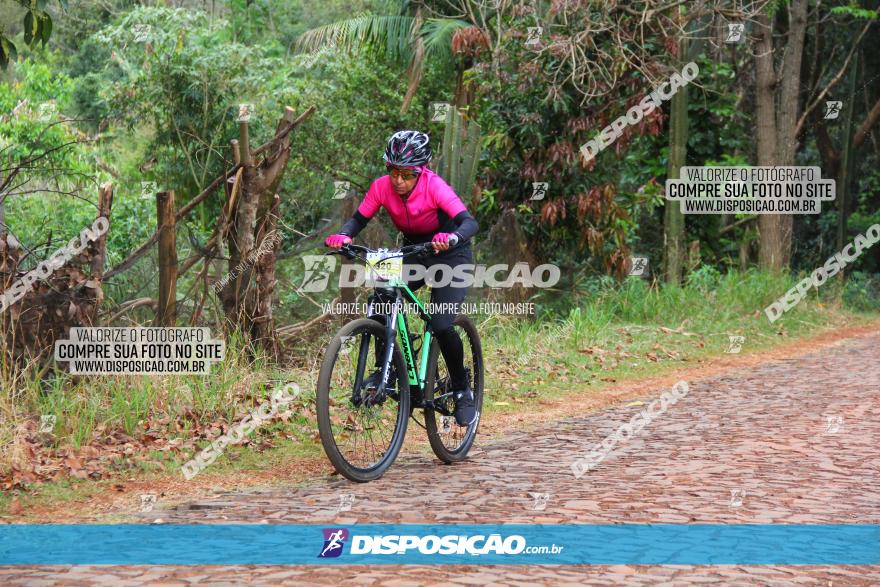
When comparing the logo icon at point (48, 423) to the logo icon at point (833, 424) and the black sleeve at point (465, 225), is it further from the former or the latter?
the logo icon at point (833, 424)

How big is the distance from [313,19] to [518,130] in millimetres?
22306

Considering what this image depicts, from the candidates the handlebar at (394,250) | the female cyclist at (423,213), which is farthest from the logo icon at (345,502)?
the handlebar at (394,250)

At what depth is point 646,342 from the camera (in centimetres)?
1466

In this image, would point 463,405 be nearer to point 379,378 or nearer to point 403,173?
Result: point 379,378

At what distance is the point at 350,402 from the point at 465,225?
1.43 metres

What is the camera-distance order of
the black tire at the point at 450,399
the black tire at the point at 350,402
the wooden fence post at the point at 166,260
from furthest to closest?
the wooden fence post at the point at 166,260, the black tire at the point at 450,399, the black tire at the point at 350,402

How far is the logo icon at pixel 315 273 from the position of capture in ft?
39.5

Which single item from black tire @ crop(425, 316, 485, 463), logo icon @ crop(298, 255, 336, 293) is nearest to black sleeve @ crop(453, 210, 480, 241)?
black tire @ crop(425, 316, 485, 463)

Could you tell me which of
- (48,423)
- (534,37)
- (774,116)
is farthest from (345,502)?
(774,116)

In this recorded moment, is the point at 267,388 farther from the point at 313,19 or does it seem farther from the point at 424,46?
the point at 313,19

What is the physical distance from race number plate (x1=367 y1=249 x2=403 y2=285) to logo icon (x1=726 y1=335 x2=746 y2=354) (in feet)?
29.6

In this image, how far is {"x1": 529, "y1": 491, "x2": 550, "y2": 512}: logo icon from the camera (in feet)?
21.3

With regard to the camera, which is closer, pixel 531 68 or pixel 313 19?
pixel 531 68

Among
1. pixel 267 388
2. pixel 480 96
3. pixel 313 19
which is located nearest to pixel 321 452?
pixel 267 388
